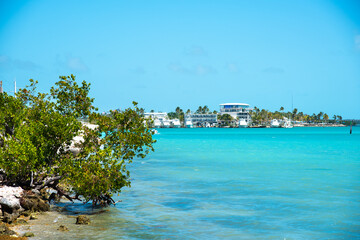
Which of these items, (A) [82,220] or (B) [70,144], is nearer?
(A) [82,220]

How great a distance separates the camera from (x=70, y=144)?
63.0 feet

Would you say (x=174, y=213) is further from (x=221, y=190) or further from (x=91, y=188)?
(x=221, y=190)

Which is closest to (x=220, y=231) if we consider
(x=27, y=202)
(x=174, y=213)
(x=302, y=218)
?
(x=174, y=213)

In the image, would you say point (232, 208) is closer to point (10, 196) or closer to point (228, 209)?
point (228, 209)

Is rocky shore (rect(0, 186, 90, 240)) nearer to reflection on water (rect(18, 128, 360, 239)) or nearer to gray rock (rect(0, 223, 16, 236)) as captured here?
gray rock (rect(0, 223, 16, 236))

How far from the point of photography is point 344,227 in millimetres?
18266

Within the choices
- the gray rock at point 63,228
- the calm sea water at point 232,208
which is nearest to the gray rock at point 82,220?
the calm sea water at point 232,208

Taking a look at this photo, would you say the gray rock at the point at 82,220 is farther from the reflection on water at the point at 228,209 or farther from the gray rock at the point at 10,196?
the gray rock at the point at 10,196

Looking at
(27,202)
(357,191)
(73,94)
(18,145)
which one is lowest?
(357,191)

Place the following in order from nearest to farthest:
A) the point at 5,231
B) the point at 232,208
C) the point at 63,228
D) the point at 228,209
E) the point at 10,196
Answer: the point at 5,231 < the point at 63,228 < the point at 10,196 < the point at 228,209 < the point at 232,208

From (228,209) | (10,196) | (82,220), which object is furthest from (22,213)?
(228,209)

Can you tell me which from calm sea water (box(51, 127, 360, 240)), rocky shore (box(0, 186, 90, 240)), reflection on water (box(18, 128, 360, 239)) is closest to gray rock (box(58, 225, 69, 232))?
rocky shore (box(0, 186, 90, 240))

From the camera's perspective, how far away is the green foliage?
687 inches

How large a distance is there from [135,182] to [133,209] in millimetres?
9860
